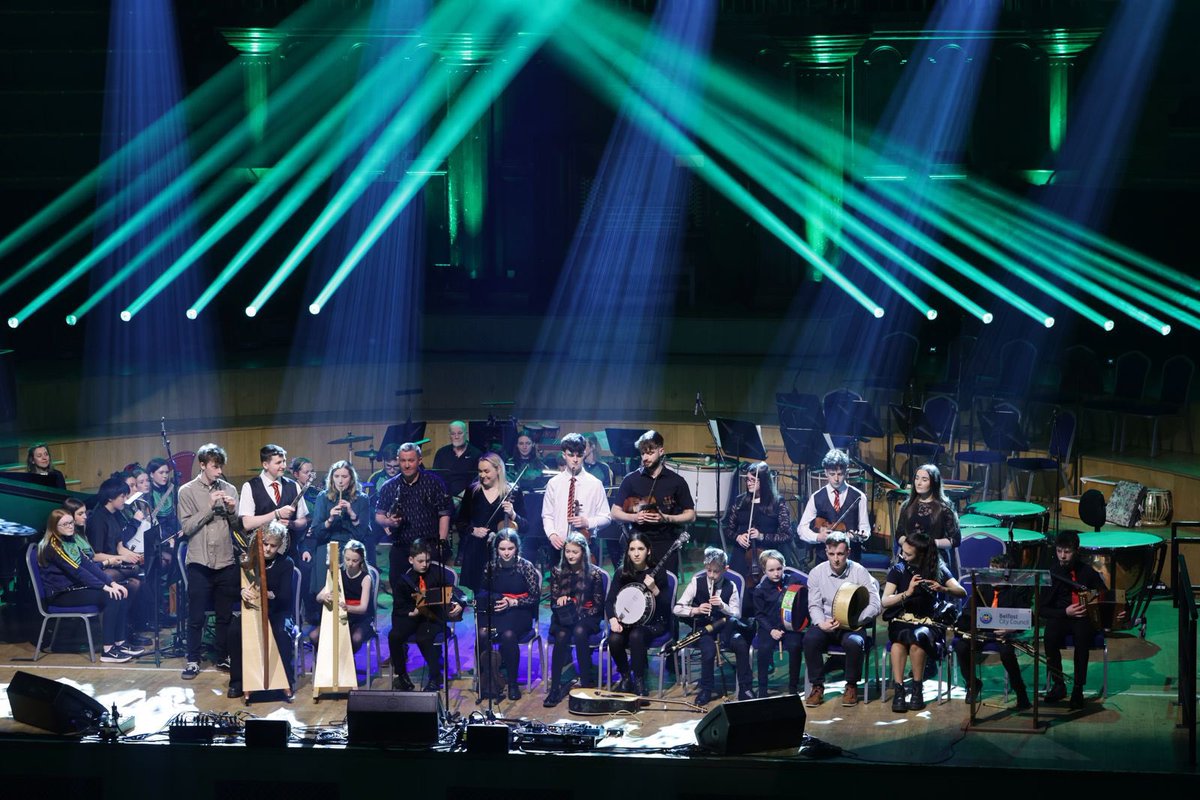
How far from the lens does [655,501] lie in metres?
9.23

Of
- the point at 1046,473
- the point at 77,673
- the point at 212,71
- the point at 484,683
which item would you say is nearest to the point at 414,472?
the point at 484,683

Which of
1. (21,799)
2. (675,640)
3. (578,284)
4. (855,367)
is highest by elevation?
(578,284)

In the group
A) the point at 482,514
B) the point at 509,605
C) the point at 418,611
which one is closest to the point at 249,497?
the point at 418,611

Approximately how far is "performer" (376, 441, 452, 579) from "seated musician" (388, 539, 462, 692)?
1.40 ft

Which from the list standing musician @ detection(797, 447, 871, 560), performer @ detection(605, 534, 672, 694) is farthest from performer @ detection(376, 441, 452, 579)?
standing musician @ detection(797, 447, 871, 560)

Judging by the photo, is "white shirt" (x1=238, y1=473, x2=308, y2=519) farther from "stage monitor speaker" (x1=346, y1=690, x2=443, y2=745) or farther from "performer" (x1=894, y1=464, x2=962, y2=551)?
"performer" (x1=894, y1=464, x2=962, y2=551)

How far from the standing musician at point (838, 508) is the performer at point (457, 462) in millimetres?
2483

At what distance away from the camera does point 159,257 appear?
15.0 metres

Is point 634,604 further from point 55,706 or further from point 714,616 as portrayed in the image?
point 55,706

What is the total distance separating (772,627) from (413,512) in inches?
83.8

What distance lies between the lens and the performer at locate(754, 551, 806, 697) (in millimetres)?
8758

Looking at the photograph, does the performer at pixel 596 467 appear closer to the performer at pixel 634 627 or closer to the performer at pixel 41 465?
the performer at pixel 634 627

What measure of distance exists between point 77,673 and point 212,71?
8.48 meters

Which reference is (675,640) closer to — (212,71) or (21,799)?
(21,799)
